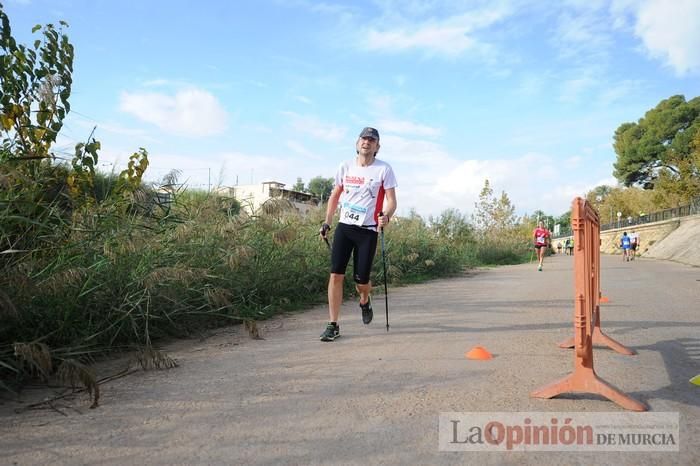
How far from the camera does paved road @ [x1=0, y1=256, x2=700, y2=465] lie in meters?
2.73

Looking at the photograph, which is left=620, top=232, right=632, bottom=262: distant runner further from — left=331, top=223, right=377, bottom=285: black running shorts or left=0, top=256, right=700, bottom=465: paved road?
left=331, top=223, right=377, bottom=285: black running shorts

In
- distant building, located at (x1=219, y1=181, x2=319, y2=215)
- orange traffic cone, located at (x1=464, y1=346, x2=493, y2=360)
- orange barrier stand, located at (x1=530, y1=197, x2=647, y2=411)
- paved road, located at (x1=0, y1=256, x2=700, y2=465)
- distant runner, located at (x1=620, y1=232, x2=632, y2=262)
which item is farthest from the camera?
distant runner, located at (x1=620, y1=232, x2=632, y2=262)

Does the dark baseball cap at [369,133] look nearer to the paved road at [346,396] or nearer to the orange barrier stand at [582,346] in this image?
the paved road at [346,396]

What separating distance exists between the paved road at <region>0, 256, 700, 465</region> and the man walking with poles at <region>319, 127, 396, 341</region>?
0.71 m

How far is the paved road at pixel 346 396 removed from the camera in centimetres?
273

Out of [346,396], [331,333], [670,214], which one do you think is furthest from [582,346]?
[670,214]

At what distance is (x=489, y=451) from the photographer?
2779 mm

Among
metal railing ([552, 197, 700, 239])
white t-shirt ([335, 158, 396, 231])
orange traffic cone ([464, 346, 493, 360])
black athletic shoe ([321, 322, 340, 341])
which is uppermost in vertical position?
metal railing ([552, 197, 700, 239])

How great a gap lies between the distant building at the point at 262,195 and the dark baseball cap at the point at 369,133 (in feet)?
7.29

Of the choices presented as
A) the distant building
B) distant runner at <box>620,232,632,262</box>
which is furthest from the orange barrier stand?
distant runner at <box>620,232,632,262</box>

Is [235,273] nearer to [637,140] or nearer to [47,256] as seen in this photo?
[47,256]

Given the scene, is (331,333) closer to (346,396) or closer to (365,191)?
(365,191)

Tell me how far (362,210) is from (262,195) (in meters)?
2.95

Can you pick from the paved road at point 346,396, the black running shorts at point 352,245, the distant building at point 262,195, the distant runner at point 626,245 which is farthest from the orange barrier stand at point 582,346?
the distant runner at point 626,245
